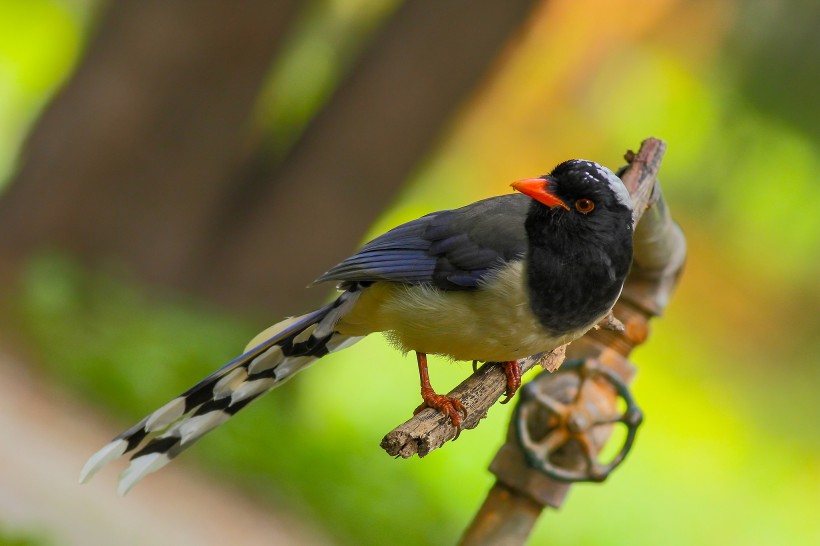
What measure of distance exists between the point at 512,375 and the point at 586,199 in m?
0.58

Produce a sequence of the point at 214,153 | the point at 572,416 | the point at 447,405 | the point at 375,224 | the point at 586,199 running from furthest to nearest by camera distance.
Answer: the point at 214,153, the point at 375,224, the point at 572,416, the point at 586,199, the point at 447,405

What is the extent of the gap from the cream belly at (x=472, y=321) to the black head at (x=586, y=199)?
0.19 meters

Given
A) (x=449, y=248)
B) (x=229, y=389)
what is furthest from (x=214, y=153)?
(x=449, y=248)

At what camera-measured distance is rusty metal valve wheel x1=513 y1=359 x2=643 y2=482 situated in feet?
9.90

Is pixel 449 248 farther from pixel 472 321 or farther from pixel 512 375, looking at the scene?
pixel 512 375

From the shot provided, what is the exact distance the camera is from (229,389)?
3168 mm

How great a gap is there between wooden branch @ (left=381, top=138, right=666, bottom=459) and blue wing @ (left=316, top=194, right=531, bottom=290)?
0.92 feet

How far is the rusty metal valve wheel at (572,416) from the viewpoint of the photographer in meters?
3.02

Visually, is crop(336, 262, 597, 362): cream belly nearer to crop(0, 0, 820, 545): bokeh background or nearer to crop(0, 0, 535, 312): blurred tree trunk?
crop(0, 0, 820, 545): bokeh background

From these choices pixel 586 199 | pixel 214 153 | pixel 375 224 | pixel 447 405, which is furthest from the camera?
pixel 214 153

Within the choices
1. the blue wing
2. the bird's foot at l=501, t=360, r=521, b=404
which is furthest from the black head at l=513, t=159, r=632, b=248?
the bird's foot at l=501, t=360, r=521, b=404

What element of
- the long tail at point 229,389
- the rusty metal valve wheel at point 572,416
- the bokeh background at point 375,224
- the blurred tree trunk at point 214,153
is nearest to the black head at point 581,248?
the rusty metal valve wheel at point 572,416

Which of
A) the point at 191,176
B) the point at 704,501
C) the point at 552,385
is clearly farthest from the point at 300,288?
the point at 552,385

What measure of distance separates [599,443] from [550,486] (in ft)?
0.75
